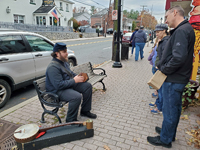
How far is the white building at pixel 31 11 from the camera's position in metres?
23.7

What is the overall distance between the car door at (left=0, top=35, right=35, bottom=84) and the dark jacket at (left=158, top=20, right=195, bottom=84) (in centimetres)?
381

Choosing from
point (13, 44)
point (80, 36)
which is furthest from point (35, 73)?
point (80, 36)

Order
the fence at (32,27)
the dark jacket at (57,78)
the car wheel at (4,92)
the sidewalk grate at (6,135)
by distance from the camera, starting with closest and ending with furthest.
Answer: the sidewalk grate at (6,135) < the dark jacket at (57,78) < the car wheel at (4,92) < the fence at (32,27)

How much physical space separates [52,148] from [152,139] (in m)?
1.73

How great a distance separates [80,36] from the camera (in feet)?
110

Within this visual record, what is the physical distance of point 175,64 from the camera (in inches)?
95.0

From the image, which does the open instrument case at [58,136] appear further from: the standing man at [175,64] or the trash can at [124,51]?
the trash can at [124,51]

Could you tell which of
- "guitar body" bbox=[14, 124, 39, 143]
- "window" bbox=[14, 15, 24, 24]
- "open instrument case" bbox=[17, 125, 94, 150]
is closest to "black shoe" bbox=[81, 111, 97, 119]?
"open instrument case" bbox=[17, 125, 94, 150]

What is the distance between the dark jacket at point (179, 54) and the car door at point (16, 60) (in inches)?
150

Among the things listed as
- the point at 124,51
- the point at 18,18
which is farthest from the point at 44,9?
the point at 124,51

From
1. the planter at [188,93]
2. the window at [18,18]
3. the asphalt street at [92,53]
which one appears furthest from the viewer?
the window at [18,18]

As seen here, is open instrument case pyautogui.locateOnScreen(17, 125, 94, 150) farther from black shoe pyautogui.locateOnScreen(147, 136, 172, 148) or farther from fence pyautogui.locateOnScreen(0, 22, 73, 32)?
fence pyautogui.locateOnScreen(0, 22, 73, 32)

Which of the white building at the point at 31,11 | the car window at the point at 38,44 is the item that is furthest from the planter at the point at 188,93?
the white building at the point at 31,11

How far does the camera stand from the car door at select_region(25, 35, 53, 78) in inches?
211
